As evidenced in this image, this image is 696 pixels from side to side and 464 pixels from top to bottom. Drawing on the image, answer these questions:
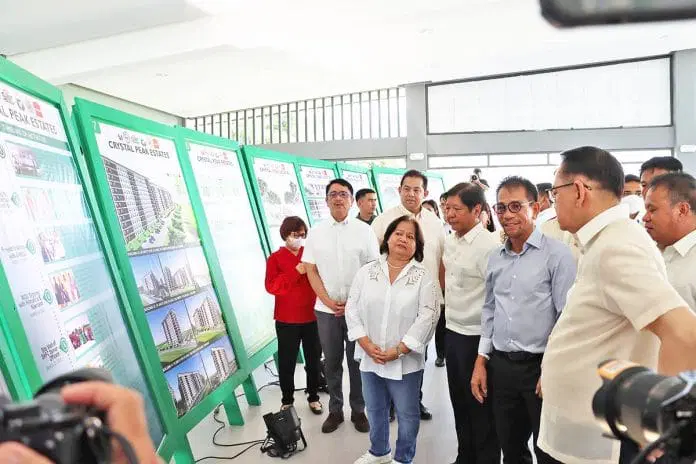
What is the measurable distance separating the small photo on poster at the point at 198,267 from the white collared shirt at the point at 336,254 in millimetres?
643

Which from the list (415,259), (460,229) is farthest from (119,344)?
(460,229)

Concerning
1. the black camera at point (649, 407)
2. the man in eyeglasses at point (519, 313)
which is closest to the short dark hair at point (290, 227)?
the man in eyeglasses at point (519, 313)

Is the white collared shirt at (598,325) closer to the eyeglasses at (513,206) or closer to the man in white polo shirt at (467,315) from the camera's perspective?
the eyeglasses at (513,206)

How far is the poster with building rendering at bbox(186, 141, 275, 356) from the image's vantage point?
3.39 m

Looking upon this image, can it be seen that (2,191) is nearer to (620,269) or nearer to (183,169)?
(183,169)

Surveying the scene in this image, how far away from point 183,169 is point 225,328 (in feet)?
3.46

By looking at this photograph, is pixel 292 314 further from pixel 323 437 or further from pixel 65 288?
pixel 65 288

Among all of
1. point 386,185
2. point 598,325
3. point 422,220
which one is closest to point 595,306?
point 598,325

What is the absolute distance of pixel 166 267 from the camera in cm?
264

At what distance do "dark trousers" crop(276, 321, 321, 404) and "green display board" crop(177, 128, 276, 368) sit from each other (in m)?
0.30

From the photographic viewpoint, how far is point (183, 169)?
3.08 metres

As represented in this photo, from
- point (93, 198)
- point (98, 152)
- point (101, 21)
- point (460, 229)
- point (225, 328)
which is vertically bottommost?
point (225, 328)

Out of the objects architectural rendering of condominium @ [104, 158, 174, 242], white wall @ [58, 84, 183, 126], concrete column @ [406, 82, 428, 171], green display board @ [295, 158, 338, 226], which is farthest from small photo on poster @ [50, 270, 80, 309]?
concrete column @ [406, 82, 428, 171]

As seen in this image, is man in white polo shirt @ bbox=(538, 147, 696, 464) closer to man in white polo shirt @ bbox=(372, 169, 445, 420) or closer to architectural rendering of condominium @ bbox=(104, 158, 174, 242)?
man in white polo shirt @ bbox=(372, 169, 445, 420)
